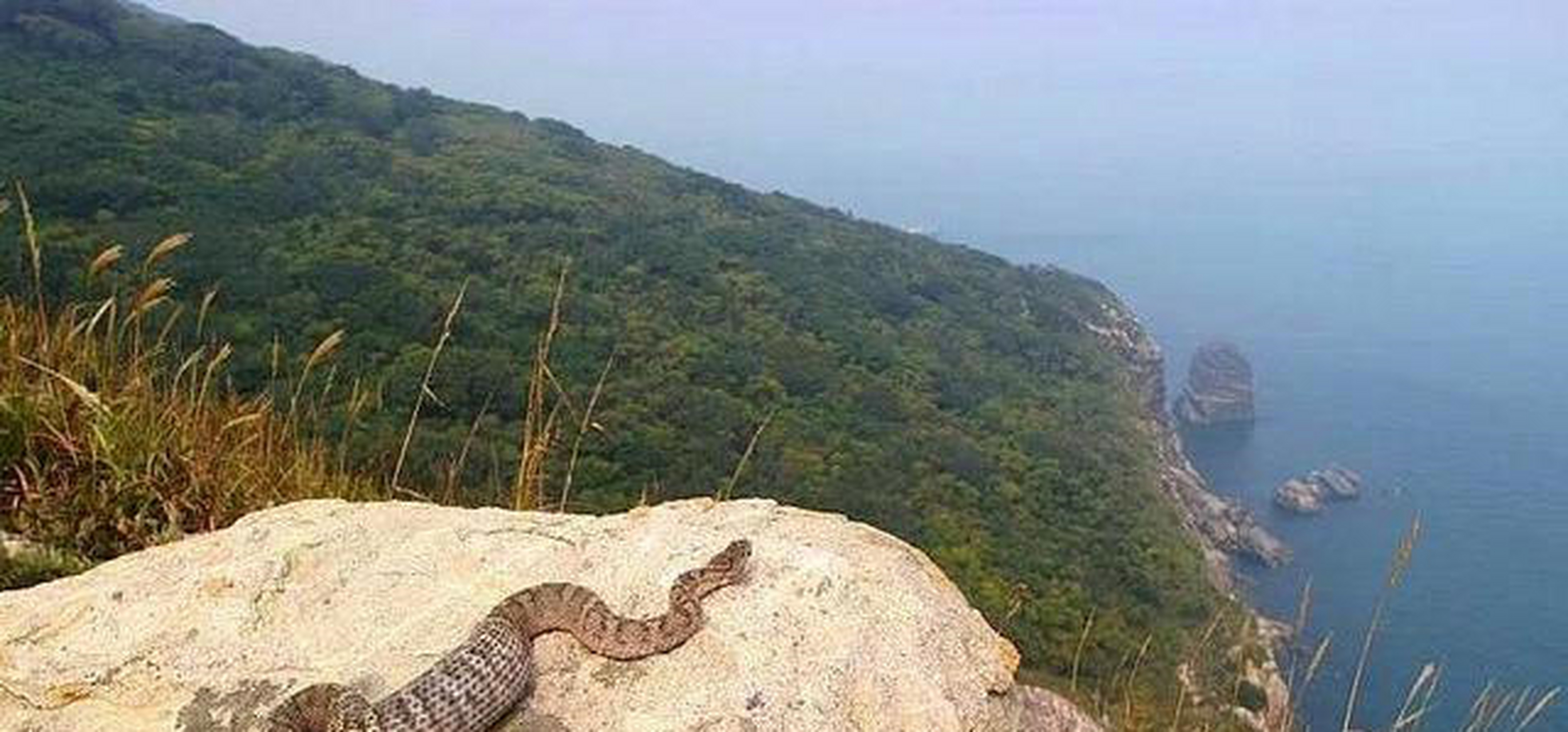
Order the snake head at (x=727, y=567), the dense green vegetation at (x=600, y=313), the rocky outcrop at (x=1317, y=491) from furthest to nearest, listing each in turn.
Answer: the rocky outcrop at (x=1317, y=491) < the dense green vegetation at (x=600, y=313) < the snake head at (x=727, y=567)

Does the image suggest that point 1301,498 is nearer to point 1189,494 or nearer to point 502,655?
point 1189,494

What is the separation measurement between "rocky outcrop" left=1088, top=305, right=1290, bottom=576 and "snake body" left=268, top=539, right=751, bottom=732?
167ft

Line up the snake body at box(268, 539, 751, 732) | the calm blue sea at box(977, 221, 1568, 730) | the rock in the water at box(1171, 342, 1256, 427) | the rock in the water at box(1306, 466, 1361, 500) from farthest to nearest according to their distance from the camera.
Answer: the rock in the water at box(1171, 342, 1256, 427) → the rock in the water at box(1306, 466, 1361, 500) → the calm blue sea at box(977, 221, 1568, 730) → the snake body at box(268, 539, 751, 732)

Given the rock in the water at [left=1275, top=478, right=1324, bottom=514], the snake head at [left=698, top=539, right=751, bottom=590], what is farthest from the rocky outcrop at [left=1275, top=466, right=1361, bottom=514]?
the snake head at [left=698, top=539, right=751, bottom=590]

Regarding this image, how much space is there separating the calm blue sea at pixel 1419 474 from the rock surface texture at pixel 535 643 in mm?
3255

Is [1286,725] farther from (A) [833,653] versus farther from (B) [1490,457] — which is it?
(B) [1490,457]

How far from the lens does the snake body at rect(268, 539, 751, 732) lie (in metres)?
3.11

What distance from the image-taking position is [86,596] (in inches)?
153

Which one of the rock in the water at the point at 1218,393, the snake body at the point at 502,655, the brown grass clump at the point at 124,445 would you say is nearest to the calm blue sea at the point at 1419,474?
the rock in the water at the point at 1218,393

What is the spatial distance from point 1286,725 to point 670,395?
97.3ft

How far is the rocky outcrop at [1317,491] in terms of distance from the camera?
96625 millimetres

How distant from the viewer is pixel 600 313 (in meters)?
46.1

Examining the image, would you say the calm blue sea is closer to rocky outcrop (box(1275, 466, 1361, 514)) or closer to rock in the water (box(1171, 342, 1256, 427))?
rocky outcrop (box(1275, 466, 1361, 514))

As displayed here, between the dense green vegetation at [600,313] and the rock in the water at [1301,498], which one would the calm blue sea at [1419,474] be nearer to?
the rock in the water at [1301,498]
